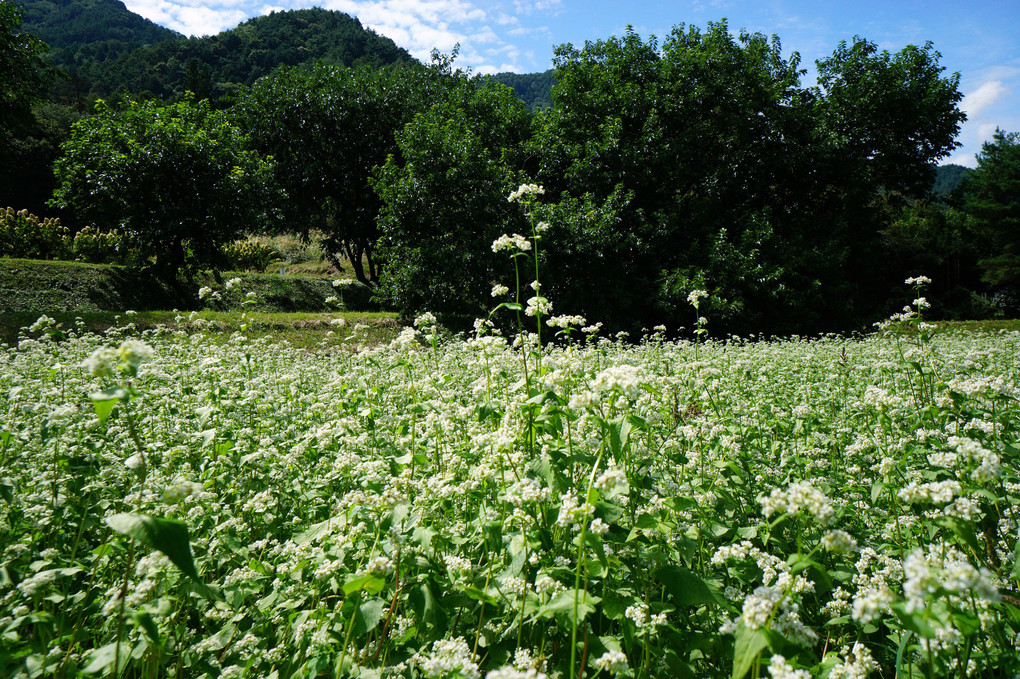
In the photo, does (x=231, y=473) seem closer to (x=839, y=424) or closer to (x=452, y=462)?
(x=452, y=462)

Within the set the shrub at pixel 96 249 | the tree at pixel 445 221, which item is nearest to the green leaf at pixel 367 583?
the tree at pixel 445 221

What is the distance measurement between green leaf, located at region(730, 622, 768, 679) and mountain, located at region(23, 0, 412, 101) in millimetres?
67538

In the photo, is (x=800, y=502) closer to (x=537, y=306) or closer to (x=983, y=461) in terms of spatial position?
(x=983, y=461)

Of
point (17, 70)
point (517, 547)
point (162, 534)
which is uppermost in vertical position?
point (17, 70)

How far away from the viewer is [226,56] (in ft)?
254

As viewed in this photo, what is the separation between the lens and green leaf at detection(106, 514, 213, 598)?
1361mm

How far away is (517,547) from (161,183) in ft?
76.4

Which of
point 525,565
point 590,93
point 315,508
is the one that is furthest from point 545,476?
point 590,93

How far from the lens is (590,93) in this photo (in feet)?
66.9

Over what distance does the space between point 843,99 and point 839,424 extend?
883 inches

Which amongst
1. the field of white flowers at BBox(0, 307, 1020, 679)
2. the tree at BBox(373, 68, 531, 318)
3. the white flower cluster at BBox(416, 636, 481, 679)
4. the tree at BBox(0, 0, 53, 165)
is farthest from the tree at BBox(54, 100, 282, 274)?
the white flower cluster at BBox(416, 636, 481, 679)

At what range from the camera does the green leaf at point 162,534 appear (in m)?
1.36

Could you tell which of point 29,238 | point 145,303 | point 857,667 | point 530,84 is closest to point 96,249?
point 29,238

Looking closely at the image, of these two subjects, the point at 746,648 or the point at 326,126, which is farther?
the point at 326,126
